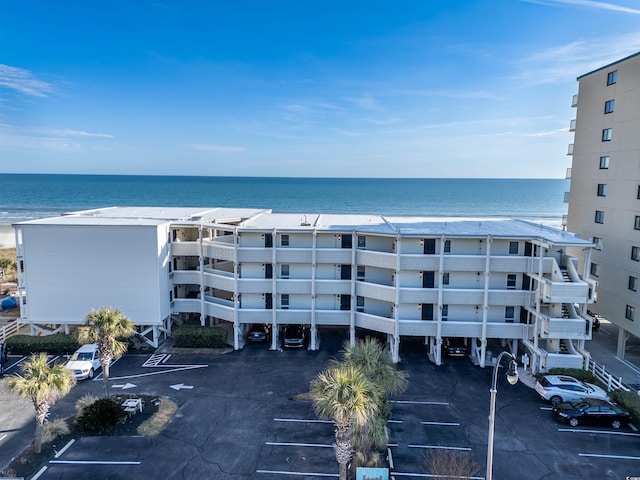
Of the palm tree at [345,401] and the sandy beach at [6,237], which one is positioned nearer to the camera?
the palm tree at [345,401]

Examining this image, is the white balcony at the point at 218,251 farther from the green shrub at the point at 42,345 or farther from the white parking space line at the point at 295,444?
the white parking space line at the point at 295,444

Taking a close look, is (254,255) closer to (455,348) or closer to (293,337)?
(293,337)

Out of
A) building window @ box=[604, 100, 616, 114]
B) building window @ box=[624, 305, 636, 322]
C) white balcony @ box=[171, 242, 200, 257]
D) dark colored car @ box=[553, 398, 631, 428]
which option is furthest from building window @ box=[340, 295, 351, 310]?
building window @ box=[604, 100, 616, 114]

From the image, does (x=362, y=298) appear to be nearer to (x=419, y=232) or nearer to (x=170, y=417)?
(x=419, y=232)

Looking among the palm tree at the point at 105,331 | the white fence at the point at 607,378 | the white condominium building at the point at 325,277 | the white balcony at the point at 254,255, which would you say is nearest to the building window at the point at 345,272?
the white condominium building at the point at 325,277

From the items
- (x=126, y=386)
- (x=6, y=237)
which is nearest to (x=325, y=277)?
(x=126, y=386)

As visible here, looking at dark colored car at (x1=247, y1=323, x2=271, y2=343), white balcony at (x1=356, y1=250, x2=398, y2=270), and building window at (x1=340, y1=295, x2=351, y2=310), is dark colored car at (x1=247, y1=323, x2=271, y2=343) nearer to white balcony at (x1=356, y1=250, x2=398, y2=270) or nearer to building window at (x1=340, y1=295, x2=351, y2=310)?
building window at (x1=340, y1=295, x2=351, y2=310)
